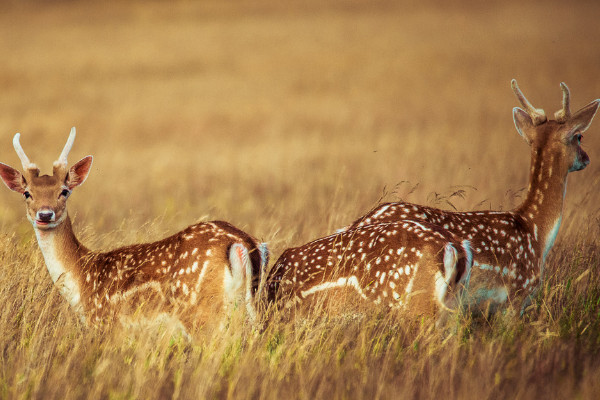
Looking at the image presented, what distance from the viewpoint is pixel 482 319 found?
17.2ft

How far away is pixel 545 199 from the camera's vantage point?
19.3 feet

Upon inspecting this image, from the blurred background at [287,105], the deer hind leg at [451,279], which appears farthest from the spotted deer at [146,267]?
the deer hind leg at [451,279]

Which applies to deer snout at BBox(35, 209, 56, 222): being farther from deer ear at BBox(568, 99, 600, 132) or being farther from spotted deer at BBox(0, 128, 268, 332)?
deer ear at BBox(568, 99, 600, 132)

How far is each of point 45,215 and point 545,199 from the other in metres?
3.34

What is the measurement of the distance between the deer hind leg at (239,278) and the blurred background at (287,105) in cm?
151

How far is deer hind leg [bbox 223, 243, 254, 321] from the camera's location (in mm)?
4957

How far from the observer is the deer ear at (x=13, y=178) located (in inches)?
225

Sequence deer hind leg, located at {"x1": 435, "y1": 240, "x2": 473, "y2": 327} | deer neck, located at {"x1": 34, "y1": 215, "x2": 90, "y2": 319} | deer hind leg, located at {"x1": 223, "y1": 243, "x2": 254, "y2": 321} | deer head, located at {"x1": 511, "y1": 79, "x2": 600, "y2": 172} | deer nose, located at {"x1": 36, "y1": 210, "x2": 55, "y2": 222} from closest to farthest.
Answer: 1. deer hind leg, located at {"x1": 435, "y1": 240, "x2": 473, "y2": 327}
2. deer hind leg, located at {"x1": 223, "y1": 243, "x2": 254, "y2": 321}
3. deer nose, located at {"x1": 36, "y1": 210, "x2": 55, "y2": 222}
4. deer neck, located at {"x1": 34, "y1": 215, "x2": 90, "y2": 319}
5. deer head, located at {"x1": 511, "y1": 79, "x2": 600, "y2": 172}

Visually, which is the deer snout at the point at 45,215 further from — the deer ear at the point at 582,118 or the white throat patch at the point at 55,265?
the deer ear at the point at 582,118

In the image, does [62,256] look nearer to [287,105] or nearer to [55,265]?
[55,265]

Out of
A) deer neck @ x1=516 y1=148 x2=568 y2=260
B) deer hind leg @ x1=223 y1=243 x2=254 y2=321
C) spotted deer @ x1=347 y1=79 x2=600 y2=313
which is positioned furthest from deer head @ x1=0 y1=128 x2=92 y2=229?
deer neck @ x1=516 y1=148 x2=568 y2=260

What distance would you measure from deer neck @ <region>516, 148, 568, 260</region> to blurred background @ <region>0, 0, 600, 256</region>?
64 cm

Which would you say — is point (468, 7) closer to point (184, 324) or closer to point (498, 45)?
point (498, 45)

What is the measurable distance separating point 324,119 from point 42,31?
24700mm
